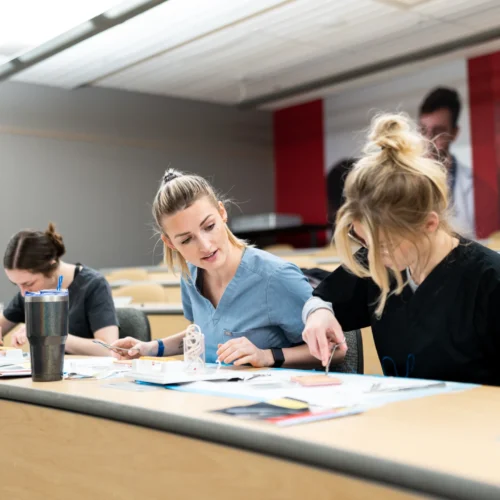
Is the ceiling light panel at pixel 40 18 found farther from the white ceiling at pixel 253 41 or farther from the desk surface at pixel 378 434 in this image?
the desk surface at pixel 378 434

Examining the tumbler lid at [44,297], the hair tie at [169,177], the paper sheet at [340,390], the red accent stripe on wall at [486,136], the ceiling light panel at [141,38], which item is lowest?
the paper sheet at [340,390]

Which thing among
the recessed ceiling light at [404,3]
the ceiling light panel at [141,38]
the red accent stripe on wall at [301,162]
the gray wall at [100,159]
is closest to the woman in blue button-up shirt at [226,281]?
the ceiling light panel at [141,38]

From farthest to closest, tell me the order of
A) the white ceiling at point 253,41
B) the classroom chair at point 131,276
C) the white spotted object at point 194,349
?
the white ceiling at point 253,41 → the classroom chair at point 131,276 → the white spotted object at point 194,349

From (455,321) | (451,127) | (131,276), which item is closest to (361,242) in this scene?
(455,321)

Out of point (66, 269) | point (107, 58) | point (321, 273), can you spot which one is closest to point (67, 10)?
point (107, 58)

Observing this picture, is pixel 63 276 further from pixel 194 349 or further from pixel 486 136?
pixel 486 136

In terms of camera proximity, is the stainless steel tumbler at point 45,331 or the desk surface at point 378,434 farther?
the stainless steel tumbler at point 45,331

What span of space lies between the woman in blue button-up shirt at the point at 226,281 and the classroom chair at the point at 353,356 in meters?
0.12

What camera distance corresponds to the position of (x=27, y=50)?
6.20 m

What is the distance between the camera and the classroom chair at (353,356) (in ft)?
5.76

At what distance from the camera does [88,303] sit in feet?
8.38

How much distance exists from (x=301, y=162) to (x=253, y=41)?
286 cm

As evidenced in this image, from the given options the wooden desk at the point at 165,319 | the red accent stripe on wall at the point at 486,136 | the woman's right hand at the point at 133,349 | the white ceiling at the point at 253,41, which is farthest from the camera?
the red accent stripe on wall at the point at 486,136

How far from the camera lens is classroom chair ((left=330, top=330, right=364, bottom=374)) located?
176 cm
